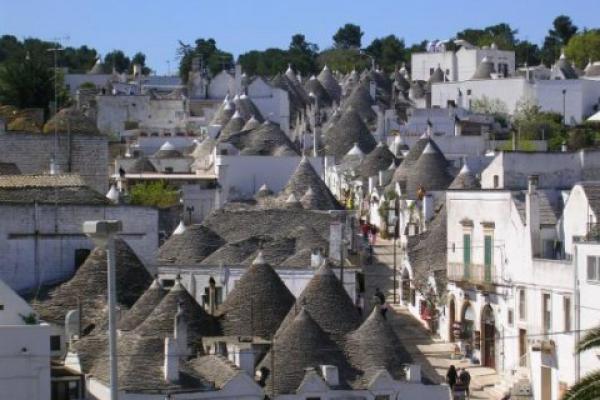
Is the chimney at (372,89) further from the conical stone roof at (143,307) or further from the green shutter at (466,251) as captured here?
the conical stone roof at (143,307)

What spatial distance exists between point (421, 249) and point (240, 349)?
684 inches

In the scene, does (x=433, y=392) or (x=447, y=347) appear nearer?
(x=433, y=392)

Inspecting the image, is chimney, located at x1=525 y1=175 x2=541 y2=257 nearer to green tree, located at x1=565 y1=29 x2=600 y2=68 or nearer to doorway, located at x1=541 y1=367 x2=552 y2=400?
doorway, located at x1=541 y1=367 x2=552 y2=400

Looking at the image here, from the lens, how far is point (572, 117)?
95.0 m

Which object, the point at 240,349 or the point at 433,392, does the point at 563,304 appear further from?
the point at 240,349

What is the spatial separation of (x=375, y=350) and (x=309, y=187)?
25739 millimetres

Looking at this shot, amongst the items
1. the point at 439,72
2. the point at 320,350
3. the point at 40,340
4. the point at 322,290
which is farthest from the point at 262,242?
the point at 439,72

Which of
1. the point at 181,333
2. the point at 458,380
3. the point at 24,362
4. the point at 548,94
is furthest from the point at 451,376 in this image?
the point at 548,94

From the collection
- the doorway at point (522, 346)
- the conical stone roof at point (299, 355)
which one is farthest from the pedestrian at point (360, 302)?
the conical stone roof at point (299, 355)

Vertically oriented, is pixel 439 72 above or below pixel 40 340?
above

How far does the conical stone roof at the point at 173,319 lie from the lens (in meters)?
→ 37.9

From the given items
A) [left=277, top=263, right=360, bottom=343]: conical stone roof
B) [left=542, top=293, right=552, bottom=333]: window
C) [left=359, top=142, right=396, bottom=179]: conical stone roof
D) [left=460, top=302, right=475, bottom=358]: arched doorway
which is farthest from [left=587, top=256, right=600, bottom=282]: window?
[left=359, top=142, right=396, bottom=179]: conical stone roof

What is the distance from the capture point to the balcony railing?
45.5m

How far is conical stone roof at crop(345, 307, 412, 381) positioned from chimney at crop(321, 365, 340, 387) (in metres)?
0.79
